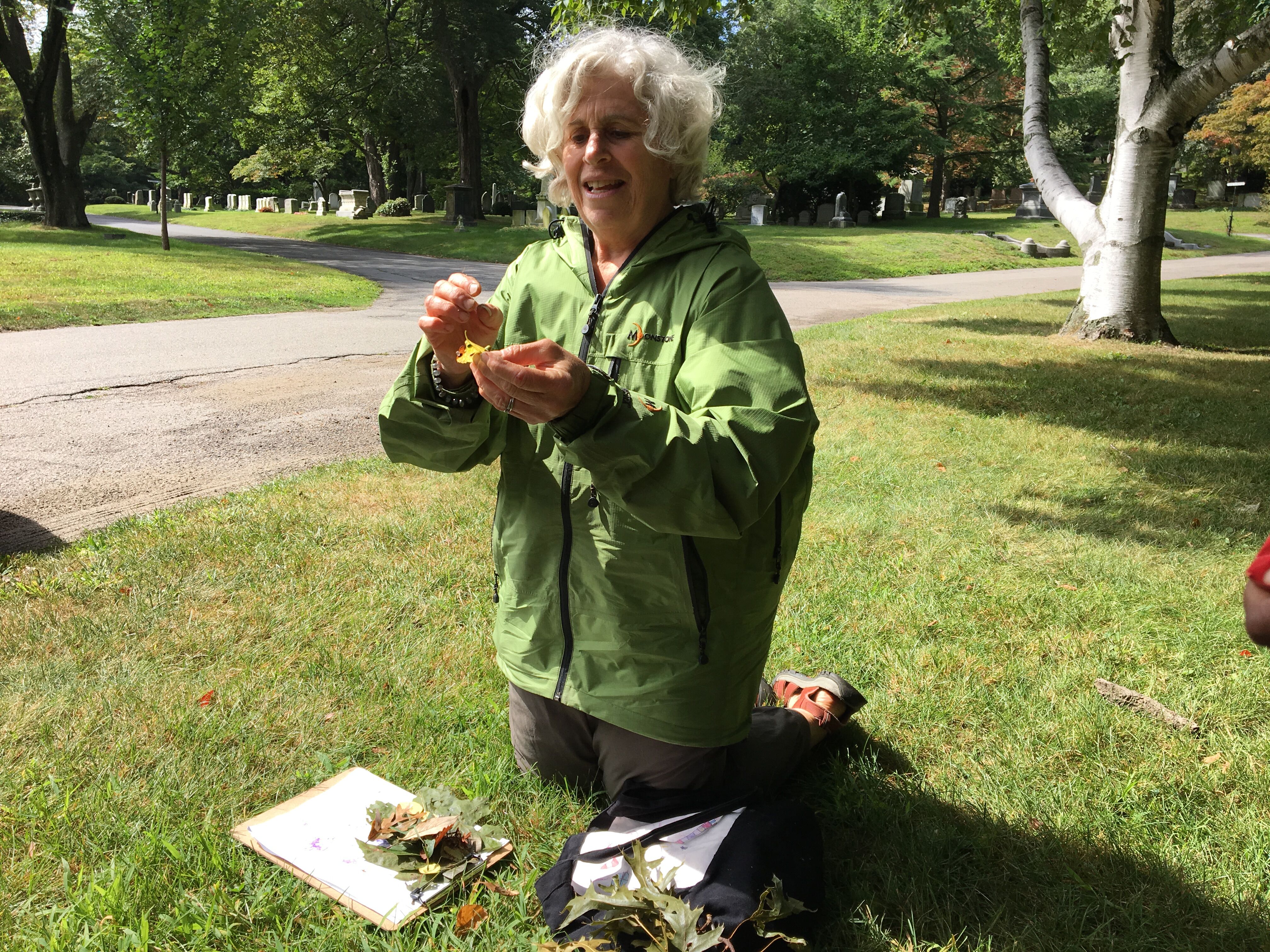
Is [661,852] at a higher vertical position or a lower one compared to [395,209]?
lower

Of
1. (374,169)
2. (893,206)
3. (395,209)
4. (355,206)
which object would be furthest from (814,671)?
(374,169)

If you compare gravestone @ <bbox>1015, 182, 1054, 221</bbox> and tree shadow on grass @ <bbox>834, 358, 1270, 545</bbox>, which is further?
gravestone @ <bbox>1015, 182, 1054, 221</bbox>

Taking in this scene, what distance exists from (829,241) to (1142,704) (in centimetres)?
2574

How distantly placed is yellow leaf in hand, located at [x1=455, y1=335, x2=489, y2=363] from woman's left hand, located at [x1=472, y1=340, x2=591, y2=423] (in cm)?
28

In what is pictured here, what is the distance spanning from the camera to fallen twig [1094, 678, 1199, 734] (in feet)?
10.1

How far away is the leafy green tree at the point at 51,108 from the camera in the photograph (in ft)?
81.3

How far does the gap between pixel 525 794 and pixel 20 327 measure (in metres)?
10.7

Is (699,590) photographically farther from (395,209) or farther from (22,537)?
(395,209)

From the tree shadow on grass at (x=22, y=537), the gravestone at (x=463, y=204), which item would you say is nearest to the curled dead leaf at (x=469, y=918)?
the tree shadow on grass at (x=22, y=537)

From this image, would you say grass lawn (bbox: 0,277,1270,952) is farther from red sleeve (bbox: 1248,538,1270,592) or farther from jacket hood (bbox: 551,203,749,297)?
jacket hood (bbox: 551,203,749,297)

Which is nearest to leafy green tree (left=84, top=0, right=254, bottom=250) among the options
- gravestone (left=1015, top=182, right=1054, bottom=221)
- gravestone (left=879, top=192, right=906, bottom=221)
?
gravestone (left=879, top=192, right=906, bottom=221)

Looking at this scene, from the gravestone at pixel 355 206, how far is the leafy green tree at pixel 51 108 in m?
10.2

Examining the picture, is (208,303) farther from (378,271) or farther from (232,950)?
(232,950)

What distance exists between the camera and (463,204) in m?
31.3
